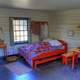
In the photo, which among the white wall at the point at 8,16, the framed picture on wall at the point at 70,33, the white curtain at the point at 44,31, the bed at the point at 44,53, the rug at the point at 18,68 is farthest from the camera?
the white curtain at the point at 44,31

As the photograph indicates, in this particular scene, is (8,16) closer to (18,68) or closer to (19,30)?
(19,30)

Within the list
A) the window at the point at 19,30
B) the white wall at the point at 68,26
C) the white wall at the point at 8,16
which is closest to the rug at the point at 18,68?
the white wall at the point at 8,16

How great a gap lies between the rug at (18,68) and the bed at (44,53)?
249 mm

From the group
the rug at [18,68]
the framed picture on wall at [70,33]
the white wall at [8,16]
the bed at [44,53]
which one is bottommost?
the rug at [18,68]

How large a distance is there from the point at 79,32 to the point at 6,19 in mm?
3221

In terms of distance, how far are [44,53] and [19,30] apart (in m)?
Result: 2.06

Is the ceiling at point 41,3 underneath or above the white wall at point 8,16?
above

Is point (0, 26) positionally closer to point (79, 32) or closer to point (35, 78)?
point (35, 78)

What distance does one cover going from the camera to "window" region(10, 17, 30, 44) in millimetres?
5863

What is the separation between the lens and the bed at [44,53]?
450cm

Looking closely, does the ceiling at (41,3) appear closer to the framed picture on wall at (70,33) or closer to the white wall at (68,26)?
the white wall at (68,26)

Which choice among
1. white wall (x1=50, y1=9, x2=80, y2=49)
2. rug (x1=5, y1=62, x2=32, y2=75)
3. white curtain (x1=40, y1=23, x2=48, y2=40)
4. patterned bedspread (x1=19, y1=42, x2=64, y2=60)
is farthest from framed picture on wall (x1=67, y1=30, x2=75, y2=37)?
rug (x1=5, y1=62, x2=32, y2=75)

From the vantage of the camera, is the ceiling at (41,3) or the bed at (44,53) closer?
the ceiling at (41,3)

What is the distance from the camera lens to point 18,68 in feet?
14.8
